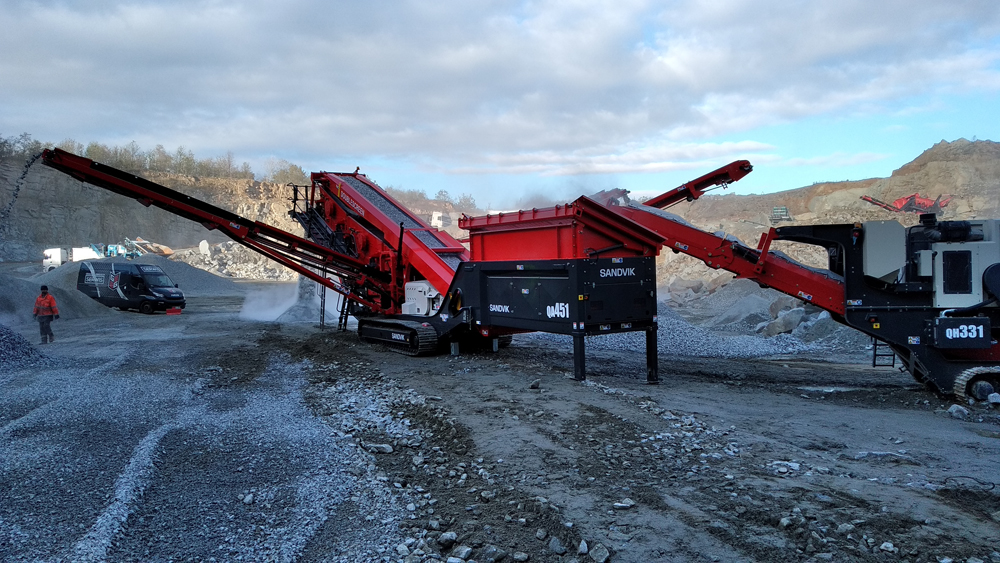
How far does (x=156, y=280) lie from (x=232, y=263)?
77.8 feet

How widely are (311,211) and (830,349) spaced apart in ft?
36.6

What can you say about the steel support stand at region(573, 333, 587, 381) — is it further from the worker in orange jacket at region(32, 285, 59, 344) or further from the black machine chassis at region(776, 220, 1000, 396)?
the worker in orange jacket at region(32, 285, 59, 344)

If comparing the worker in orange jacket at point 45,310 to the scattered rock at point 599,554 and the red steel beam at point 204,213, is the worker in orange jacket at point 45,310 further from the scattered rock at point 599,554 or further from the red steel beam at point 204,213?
the scattered rock at point 599,554

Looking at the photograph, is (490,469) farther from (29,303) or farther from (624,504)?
(29,303)

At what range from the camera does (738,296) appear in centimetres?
2408

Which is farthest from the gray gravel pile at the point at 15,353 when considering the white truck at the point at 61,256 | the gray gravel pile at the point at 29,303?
the white truck at the point at 61,256

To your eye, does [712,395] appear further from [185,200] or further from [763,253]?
[185,200]

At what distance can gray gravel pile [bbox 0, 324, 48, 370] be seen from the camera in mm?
10344

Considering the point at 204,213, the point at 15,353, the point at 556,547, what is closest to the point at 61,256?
the point at 15,353

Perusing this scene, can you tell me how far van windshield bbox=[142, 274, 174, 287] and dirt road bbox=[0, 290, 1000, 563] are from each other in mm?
13586

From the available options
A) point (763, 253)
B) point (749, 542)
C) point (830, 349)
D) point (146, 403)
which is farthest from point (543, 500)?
point (830, 349)

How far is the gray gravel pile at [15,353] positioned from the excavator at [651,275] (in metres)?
2.87

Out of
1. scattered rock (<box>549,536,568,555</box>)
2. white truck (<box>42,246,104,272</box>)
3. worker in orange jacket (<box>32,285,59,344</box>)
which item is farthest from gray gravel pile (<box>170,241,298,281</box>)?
scattered rock (<box>549,536,568,555</box>)

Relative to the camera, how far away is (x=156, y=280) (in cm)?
2275
